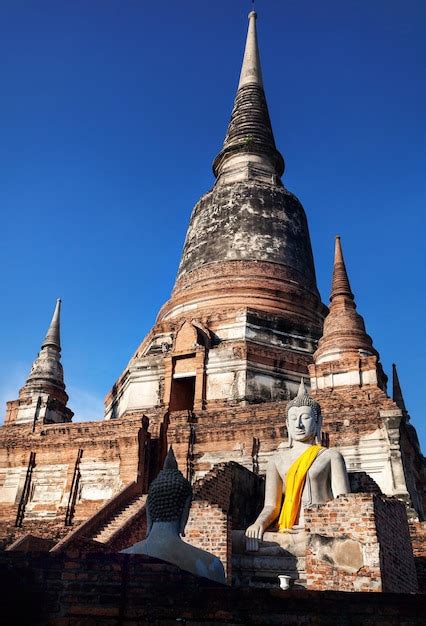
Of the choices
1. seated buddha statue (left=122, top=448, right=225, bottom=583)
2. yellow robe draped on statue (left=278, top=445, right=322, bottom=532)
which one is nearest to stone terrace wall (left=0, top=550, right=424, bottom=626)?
seated buddha statue (left=122, top=448, right=225, bottom=583)

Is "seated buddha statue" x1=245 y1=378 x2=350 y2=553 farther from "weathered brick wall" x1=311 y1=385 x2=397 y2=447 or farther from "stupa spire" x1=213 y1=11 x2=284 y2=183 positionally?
"stupa spire" x1=213 y1=11 x2=284 y2=183

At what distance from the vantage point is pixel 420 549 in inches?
423

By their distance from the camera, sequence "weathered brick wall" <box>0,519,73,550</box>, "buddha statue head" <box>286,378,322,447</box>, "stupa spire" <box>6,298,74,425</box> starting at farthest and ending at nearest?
1. "stupa spire" <box>6,298,74,425</box>
2. "weathered brick wall" <box>0,519,73,550</box>
3. "buddha statue head" <box>286,378,322,447</box>

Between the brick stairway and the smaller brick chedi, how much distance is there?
6 centimetres

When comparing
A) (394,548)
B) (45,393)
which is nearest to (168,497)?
(394,548)

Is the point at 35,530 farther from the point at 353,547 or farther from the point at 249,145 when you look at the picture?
the point at 249,145

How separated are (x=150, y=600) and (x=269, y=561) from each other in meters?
5.55

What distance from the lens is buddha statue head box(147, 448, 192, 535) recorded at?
558 centimetres

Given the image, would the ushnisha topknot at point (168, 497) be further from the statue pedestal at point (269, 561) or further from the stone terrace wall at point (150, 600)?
the statue pedestal at point (269, 561)

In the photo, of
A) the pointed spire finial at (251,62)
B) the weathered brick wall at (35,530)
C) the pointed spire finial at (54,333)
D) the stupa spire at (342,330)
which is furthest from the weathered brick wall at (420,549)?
the pointed spire finial at (251,62)

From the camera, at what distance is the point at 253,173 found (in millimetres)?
25438

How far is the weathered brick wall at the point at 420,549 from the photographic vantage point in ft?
32.0

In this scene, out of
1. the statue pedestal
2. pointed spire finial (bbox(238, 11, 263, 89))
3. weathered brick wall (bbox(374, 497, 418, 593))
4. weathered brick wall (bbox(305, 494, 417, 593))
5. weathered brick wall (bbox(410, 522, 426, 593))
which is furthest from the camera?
pointed spire finial (bbox(238, 11, 263, 89))

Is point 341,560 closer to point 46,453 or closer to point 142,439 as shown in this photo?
point 142,439
